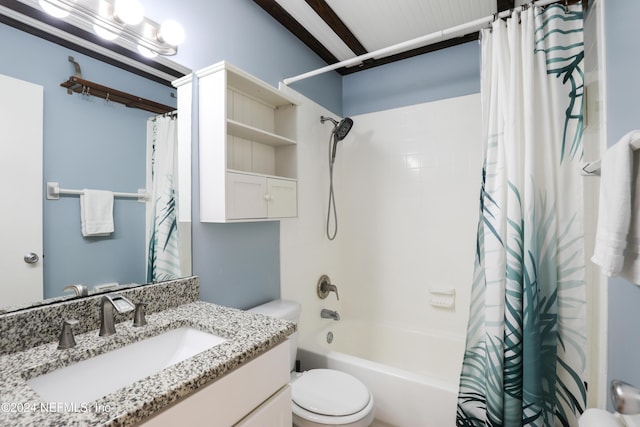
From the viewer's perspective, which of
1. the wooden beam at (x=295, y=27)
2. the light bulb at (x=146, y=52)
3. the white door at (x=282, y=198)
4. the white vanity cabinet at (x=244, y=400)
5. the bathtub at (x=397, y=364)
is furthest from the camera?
the wooden beam at (x=295, y=27)

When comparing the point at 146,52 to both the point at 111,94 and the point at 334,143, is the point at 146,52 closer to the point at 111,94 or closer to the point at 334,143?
the point at 111,94

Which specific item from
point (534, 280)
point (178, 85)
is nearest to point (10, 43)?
point (178, 85)

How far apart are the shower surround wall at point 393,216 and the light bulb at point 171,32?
912 mm

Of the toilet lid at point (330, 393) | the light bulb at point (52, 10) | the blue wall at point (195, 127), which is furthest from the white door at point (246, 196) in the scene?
the toilet lid at point (330, 393)

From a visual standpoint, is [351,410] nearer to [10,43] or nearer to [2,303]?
[2,303]

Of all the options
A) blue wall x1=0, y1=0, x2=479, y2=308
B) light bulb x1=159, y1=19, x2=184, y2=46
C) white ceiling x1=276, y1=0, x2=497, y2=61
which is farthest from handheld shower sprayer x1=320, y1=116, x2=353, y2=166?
light bulb x1=159, y1=19, x2=184, y2=46

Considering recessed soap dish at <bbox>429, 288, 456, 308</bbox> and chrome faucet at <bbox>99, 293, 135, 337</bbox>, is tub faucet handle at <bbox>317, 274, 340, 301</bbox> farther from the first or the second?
chrome faucet at <bbox>99, 293, 135, 337</bbox>

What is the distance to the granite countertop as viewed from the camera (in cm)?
59

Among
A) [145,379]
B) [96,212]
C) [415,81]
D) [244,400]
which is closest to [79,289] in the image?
[96,212]

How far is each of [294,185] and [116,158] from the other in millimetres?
906

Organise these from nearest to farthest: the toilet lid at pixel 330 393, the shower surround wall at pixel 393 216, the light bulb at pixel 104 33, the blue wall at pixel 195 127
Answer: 1. the blue wall at pixel 195 127
2. the light bulb at pixel 104 33
3. the toilet lid at pixel 330 393
4. the shower surround wall at pixel 393 216

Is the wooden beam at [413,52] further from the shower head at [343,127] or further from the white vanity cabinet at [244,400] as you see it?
the white vanity cabinet at [244,400]

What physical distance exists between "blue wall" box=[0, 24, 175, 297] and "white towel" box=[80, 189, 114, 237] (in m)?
0.02

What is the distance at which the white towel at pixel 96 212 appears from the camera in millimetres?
1013
